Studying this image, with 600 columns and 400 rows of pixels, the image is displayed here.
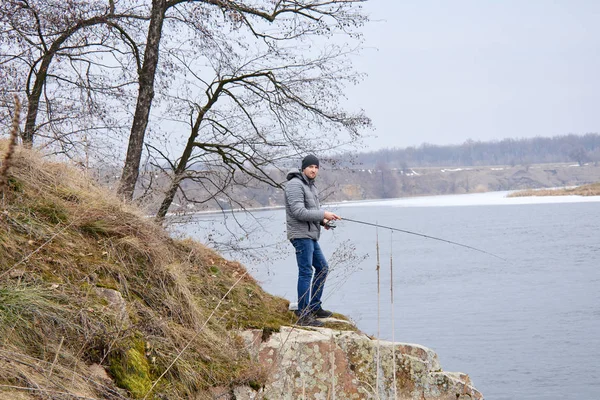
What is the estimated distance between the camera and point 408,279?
1905cm

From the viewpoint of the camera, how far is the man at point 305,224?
602 cm

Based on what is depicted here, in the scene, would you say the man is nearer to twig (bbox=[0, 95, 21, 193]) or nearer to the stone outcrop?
the stone outcrop

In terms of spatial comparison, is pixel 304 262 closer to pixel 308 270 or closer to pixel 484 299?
pixel 308 270

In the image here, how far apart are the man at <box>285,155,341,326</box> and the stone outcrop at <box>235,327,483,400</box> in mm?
565

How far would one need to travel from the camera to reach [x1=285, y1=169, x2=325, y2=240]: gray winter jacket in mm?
5992

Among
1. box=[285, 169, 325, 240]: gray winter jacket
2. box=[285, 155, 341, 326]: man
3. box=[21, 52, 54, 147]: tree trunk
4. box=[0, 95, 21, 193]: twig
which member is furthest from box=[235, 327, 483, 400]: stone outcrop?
box=[21, 52, 54, 147]: tree trunk

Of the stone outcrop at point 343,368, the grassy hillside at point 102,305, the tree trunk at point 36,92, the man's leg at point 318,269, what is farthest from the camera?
the tree trunk at point 36,92

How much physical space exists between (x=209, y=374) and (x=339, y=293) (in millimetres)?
12343

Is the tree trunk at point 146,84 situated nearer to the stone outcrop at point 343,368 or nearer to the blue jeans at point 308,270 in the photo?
the blue jeans at point 308,270

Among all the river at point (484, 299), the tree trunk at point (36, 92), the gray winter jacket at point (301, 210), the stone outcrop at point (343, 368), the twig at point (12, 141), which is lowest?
the river at point (484, 299)

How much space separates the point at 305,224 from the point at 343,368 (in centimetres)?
136

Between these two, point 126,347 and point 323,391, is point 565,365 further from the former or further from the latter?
point 126,347

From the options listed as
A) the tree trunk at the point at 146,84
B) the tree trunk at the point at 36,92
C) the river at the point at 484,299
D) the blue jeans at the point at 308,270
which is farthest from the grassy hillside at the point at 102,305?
the tree trunk at the point at 146,84

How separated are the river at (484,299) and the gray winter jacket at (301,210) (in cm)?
59
